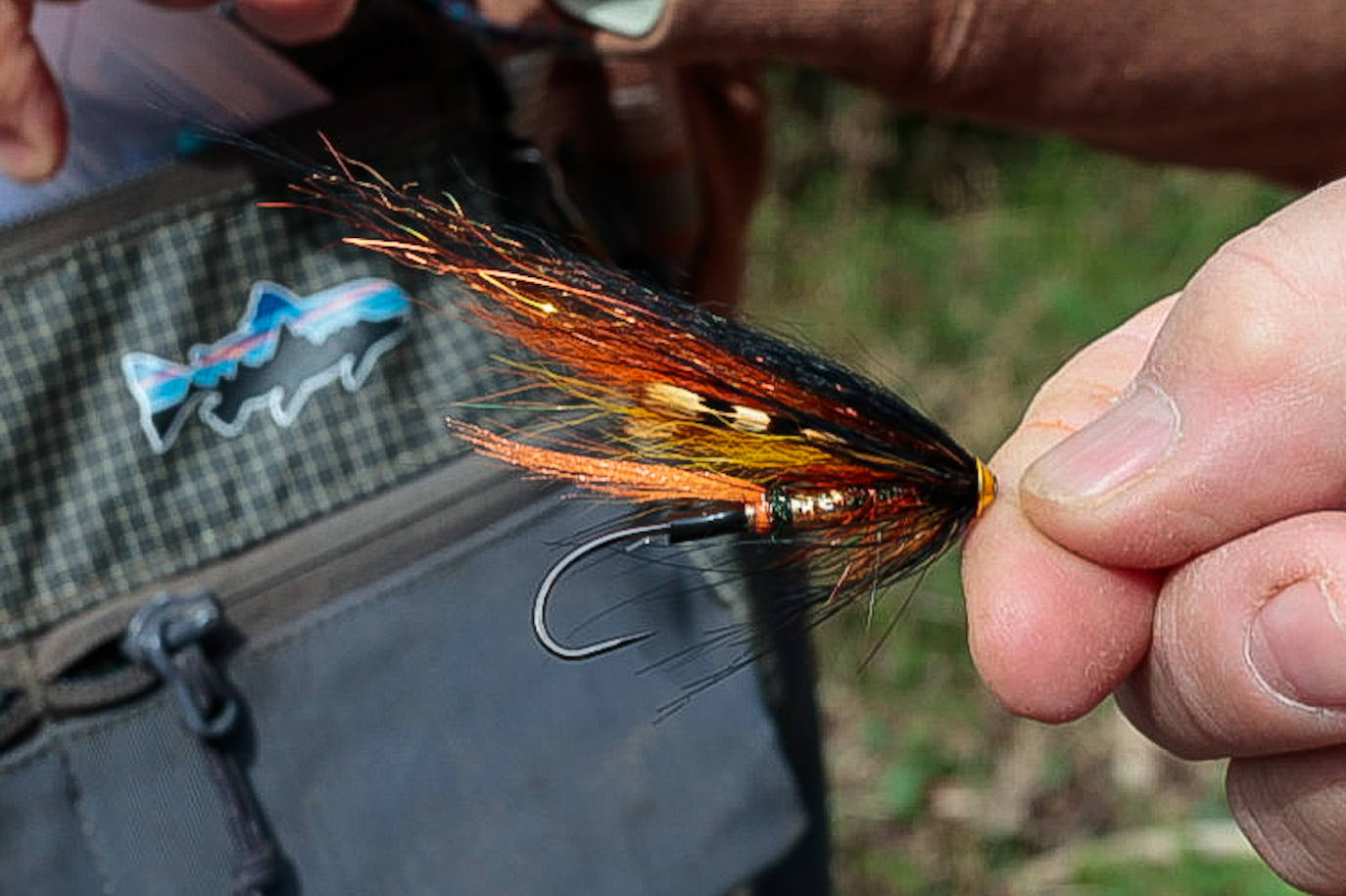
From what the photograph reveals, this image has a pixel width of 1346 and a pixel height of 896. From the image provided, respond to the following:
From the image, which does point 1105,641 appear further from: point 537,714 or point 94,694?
point 94,694

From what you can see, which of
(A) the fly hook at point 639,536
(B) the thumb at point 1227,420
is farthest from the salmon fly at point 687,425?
(B) the thumb at point 1227,420

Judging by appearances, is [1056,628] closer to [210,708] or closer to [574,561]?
[574,561]

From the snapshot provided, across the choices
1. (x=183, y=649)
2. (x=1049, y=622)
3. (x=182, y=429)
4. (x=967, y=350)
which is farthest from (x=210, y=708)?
(x=967, y=350)

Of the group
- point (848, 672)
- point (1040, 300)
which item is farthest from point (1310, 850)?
point (1040, 300)

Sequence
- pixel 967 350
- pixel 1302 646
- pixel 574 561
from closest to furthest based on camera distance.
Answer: pixel 1302 646
pixel 574 561
pixel 967 350

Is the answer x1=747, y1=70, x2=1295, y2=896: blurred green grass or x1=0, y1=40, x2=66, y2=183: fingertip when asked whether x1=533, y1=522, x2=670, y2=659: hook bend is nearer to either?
x1=747, y1=70, x2=1295, y2=896: blurred green grass

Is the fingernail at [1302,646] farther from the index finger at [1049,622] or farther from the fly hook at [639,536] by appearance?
the fly hook at [639,536]
